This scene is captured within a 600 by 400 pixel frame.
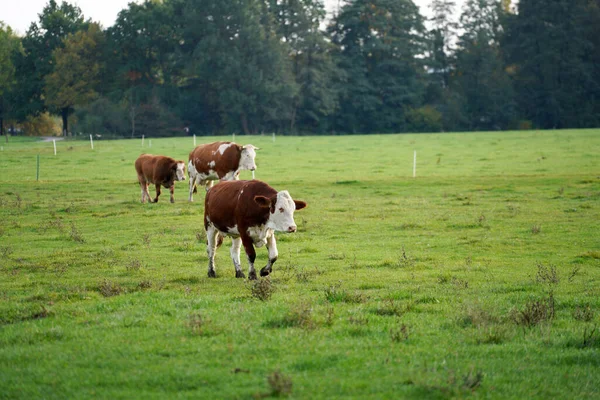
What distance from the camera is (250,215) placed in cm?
1300

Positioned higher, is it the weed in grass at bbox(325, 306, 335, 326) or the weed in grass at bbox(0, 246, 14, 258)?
the weed in grass at bbox(325, 306, 335, 326)

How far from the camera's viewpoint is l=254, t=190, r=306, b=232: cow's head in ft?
41.6

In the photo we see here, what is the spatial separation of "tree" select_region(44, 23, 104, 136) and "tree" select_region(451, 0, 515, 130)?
48726mm

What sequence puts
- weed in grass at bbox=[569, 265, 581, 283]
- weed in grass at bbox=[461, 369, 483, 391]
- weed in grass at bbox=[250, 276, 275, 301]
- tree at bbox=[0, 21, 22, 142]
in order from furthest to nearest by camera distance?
tree at bbox=[0, 21, 22, 142] < weed in grass at bbox=[569, 265, 581, 283] < weed in grass at bbox=[250, 276, 275, 301] < weed in grass at bbox=[461, 369, 483, 391]

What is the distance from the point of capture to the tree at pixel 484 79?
103m

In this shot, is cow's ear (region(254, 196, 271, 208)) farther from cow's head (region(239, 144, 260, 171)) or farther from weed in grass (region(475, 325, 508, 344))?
cow's head (region(239, 144, 260, 171))

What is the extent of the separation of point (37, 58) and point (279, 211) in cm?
8980

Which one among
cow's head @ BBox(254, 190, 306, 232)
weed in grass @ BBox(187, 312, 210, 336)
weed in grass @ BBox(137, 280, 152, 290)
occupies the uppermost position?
cow's head @ BBox(254, 190, 306, 232)

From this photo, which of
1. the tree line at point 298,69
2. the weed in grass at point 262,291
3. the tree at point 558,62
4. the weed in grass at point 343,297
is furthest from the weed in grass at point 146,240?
the tree at point 558,62

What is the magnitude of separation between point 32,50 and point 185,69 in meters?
19.7

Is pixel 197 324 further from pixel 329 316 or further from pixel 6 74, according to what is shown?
pixel 6 74

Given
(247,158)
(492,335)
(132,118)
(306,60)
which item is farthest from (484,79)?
(492,335)

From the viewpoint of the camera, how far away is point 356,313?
10.3 m

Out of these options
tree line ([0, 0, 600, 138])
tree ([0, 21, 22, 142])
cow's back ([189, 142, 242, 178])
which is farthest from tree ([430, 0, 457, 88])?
cow's back ([189, 142, 242, 178])
